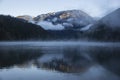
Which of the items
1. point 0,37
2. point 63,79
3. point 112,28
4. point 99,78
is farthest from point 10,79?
point 112,28

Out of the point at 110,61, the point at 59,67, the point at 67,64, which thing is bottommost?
the point at 110,61

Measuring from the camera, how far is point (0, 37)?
173m

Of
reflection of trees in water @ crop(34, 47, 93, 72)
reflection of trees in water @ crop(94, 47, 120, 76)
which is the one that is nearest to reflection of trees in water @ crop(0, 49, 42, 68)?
reflection of trees in water @ crop(34, 47, 93, 72)

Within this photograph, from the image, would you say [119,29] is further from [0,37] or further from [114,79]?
[114,79]

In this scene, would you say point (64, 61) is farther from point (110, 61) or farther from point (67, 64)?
point (110, 61)

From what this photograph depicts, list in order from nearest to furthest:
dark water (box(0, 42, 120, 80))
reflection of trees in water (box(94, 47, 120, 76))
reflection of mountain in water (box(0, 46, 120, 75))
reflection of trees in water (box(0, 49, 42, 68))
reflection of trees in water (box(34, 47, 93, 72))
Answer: dark water (box(0, 42, 120, 80)) → reflection of trees in water (box(94, 47, 120, 76)) → reflection of trees in water (box(34, 47, 93, 72)) → reflection of mountain in water (box(0, 46, 120, 75)) → reflection of trees in water (box(0, 49, 42, 68))

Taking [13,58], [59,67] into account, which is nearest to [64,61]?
[59,67]

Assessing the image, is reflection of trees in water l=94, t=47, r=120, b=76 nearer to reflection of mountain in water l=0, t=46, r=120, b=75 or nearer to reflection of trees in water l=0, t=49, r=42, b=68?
reflection of mountain in water l=0, t=46, r=120, b=75

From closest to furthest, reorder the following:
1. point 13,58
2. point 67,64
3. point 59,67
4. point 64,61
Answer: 1. point 59,67
2. point 67,64
3. point 64,61
4. point 13,58

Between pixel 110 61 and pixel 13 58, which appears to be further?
pixel 13 58

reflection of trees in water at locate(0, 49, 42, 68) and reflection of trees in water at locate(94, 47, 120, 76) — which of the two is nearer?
reflection of trees in water at locate(94, 47, 120, 76)

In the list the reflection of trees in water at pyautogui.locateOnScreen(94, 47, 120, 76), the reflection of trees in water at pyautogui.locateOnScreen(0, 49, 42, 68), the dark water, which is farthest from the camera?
the reflection of trees in water at pyautogui.locateOnScreen(0, 49, 42, 68)

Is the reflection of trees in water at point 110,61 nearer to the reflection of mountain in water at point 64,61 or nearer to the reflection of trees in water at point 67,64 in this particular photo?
the reflection of mountain in water at point 64,61

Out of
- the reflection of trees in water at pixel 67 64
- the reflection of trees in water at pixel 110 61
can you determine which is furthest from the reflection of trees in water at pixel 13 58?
the reflection of trees in water at pixel 110 61
